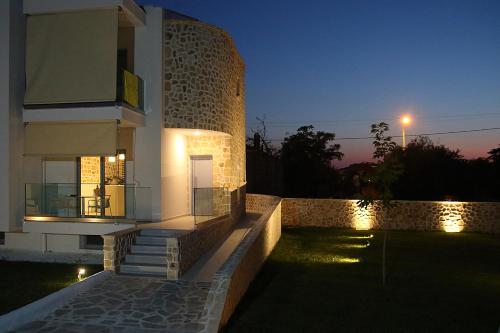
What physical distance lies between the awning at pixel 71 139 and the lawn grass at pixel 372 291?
19.8 feet

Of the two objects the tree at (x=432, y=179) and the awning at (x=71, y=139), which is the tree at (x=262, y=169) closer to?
the tree at (x=432, y=179)

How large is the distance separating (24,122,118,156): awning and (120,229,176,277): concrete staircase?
282cm

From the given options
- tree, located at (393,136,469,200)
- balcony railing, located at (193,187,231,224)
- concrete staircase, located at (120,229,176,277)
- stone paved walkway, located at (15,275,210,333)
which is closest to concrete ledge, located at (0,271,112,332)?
stone paved walkway, located at (15,275,210,333)

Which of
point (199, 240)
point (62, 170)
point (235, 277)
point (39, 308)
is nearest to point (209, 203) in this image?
point (199, 240)

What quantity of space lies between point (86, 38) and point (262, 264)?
8.60 meters

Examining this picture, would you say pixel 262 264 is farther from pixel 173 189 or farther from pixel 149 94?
pixel 149 94

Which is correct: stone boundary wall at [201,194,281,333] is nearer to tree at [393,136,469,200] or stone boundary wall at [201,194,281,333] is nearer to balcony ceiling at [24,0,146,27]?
balcony ceiling at [24,0,146,27]

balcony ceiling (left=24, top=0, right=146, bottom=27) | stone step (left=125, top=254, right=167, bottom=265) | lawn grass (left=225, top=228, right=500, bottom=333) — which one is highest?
balcony ceiling (left=24, top=0, right=146, bottom=27)

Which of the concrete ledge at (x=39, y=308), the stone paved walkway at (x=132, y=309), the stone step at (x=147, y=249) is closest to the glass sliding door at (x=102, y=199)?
the stone step at (x=147, y=249)

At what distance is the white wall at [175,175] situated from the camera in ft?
46.1

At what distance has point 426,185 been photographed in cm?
2942

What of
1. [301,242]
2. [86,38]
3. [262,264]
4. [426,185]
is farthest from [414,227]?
[86,38]

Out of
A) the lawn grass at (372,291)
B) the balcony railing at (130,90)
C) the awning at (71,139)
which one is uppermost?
the balcony railing at (130,90)

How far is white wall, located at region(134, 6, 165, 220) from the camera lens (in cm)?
1355
